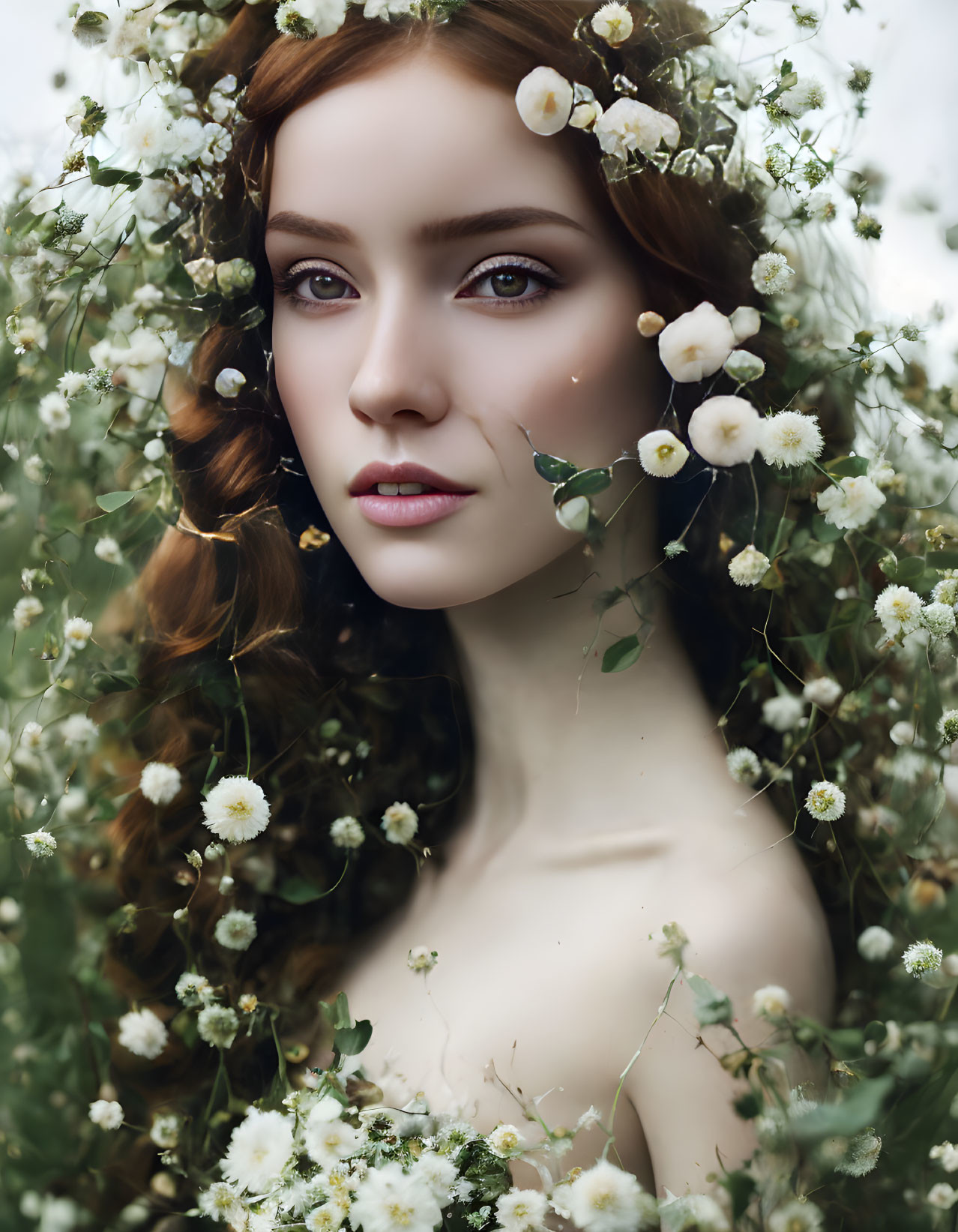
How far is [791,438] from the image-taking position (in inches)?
42.1

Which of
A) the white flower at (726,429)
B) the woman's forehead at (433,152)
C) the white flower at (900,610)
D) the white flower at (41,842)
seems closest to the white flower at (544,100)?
the woman's forehead at (433,152)

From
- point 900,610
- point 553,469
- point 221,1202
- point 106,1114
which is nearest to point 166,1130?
point 106,1114

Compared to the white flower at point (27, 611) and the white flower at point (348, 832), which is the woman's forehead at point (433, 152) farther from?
the white flower at point (348, 832)

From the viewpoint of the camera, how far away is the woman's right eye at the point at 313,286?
3.84ft

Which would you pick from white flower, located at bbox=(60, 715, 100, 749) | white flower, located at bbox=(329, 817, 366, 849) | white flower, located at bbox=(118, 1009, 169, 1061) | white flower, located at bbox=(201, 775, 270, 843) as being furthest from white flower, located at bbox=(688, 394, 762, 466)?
white flower, located at bbox=(118, 1009, 169, 1061)

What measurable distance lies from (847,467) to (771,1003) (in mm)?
519

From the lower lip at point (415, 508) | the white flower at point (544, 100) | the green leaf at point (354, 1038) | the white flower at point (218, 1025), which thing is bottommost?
the white flower at point (218, 1025)

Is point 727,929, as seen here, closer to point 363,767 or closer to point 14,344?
point 363,767

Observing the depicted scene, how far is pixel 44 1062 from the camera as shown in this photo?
4.70ft

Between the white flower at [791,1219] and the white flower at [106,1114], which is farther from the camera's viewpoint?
the white flower at [106,1114]

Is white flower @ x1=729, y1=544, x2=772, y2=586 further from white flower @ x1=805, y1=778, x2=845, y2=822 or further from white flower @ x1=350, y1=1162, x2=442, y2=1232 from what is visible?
white flower @ x1=350, y1=1162, x2=442, y2=1232

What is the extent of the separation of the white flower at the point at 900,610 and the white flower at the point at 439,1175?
0.67 metres

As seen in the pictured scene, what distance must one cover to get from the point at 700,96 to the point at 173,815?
1.09 meters

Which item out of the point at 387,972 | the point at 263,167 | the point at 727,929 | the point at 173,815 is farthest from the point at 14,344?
the point at 727,929
